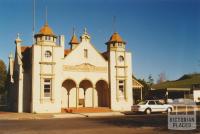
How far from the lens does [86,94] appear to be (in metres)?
41.5

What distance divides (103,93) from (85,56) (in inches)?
230

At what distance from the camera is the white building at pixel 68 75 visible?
36.6 m

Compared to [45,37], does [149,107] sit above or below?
below

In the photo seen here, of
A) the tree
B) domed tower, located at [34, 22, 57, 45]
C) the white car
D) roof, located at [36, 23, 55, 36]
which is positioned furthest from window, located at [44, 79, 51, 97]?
the tree

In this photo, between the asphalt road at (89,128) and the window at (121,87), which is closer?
the asphalt road at (89,128)

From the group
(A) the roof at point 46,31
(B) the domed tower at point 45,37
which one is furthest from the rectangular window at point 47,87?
(A) the roof at point 46,31

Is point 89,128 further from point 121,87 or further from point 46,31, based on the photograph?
point 121,87

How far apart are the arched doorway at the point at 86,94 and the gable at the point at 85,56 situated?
2842mm

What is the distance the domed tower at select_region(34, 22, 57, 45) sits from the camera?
3738cm

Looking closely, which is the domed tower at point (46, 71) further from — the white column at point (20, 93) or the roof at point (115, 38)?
the roof at point (115, 38)

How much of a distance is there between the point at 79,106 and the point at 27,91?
6843mm

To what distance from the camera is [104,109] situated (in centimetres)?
3922

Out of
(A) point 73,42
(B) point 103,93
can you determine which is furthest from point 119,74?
(A) point 73,42

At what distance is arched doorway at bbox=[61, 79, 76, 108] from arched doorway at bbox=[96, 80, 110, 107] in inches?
137
